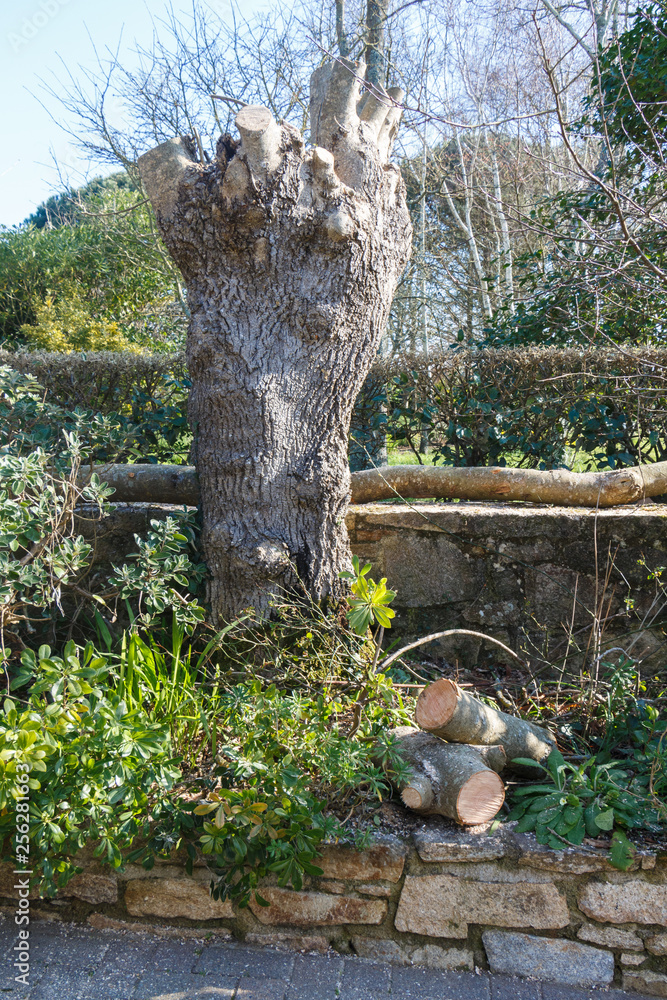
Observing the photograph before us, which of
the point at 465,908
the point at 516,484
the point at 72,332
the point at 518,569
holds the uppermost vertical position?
the point at 72,332

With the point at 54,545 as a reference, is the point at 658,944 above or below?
below

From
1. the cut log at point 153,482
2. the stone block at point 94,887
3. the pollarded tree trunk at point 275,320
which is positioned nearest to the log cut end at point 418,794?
the pollarded tree trunk at point 275,320

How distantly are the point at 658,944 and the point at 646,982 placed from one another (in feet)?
0.41

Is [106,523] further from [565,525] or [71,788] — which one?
[565,525]

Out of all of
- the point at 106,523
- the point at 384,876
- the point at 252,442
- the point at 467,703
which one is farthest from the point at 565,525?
the point at 106,523

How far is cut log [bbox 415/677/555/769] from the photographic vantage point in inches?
92.0

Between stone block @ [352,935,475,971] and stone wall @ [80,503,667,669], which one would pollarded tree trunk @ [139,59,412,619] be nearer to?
stone wall @ [80,503,667,669]

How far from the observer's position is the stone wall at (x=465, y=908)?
84.7 inches

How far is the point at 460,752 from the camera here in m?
2.38

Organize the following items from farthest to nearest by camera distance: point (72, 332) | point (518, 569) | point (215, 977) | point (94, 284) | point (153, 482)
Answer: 1. point (94, 284)
2. point (72, 332)
3. point (153, 482)
4. point (518, 569)
5. point (215, 977)

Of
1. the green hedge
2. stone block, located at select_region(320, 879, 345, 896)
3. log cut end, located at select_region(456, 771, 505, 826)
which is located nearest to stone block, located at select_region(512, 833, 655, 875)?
log cut end, located at select_region(456, 771, 505, 826)

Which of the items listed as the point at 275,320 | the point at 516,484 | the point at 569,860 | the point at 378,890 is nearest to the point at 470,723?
the point at 569,860

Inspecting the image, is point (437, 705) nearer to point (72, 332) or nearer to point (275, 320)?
point (275, 320)

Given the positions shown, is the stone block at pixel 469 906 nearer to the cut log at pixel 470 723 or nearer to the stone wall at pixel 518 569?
the cut log at pixel 470 723
